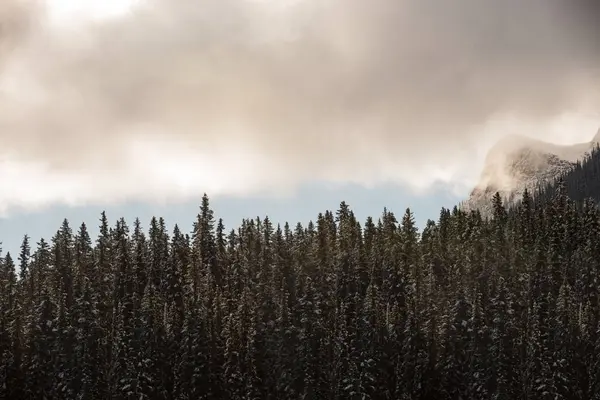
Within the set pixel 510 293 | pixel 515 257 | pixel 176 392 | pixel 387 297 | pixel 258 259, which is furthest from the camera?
pixel 258 259

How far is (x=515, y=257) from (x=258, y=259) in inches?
1902

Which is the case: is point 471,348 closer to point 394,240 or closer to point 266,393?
point 266,393

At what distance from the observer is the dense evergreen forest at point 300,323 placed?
98.6 meters

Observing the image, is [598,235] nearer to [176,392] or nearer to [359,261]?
[359,261]

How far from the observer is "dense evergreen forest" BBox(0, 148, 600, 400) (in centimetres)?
9856

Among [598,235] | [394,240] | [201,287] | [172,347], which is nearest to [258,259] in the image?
[201,287]

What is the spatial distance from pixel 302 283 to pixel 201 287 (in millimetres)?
18178

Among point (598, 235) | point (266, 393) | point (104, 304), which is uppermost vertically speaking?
point (598, 235)

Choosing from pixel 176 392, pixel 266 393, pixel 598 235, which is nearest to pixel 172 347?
pixel 176 392

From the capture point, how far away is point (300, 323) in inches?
4412

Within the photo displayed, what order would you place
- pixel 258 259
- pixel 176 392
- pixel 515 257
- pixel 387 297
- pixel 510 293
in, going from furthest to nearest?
pixel 258 259, pixel 515 257, pixel 387 297, pixel 510 293, pixel 176 392

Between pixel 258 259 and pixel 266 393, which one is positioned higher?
pixel 258 259

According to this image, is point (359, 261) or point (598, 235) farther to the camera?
point (598, 235)

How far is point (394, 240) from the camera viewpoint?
507 feet
